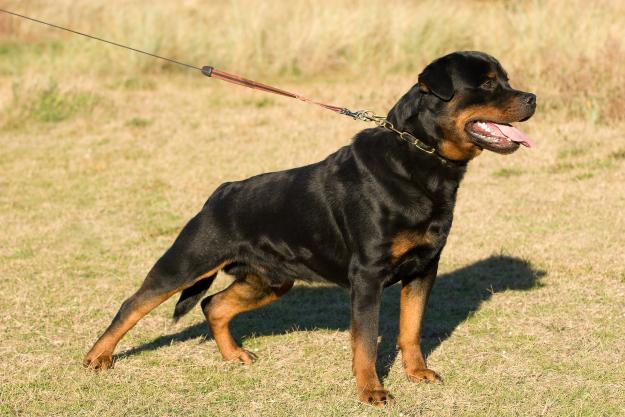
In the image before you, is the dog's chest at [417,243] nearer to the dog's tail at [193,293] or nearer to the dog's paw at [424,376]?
the dog's paw at [424,376]

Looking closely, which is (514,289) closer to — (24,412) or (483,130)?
(483,130)

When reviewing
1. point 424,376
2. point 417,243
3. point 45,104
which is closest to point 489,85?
point 417,243

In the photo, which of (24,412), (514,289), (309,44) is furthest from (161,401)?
(309,44)

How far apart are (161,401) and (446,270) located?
312 cm

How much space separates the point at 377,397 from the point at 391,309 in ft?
6.21

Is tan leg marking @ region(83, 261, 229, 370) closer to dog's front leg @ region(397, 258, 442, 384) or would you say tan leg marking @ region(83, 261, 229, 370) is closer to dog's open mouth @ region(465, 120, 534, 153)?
dog's front leg @ region(397, 258, 442, 384)

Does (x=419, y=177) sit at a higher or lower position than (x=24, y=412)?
higher

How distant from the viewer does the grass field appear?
5211mm

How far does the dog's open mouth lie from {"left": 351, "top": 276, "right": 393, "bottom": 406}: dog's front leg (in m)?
0.86

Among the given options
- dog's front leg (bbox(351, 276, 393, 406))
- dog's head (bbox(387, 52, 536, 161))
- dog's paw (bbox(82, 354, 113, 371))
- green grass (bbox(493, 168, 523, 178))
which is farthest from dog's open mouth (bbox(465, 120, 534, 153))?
green grass (bbox(493, 168, 523, 178))

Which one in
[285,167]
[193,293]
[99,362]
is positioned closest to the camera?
[99,362]

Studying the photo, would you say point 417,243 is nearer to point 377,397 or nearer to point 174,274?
point 377,397

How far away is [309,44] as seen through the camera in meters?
15.9

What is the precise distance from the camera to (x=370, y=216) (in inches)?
188
